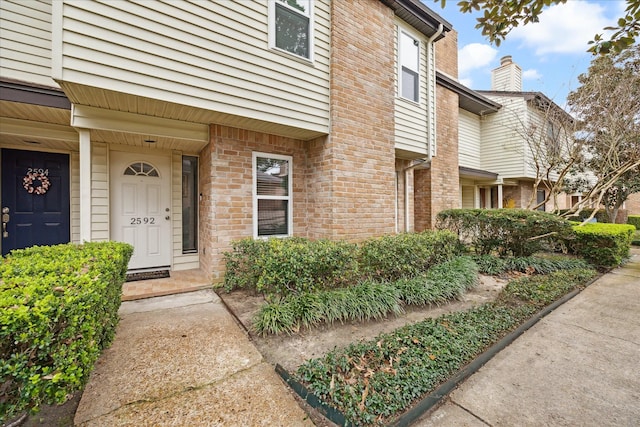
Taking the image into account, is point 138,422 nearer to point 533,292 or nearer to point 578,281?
point 533,292

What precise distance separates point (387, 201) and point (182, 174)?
4.30 meters

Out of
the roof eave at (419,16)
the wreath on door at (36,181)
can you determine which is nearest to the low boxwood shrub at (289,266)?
the wreath on door at (36,181)

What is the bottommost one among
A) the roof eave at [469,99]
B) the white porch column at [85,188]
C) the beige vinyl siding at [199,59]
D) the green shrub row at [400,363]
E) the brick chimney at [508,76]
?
the green shrub row at [400,363]

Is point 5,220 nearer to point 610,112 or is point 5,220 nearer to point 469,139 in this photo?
point 610,112

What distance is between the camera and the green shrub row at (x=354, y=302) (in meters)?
2.97

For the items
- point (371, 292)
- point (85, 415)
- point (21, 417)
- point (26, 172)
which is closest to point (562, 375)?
point (371, 292)

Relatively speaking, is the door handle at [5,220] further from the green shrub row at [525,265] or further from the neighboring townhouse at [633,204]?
the neighboring townhouse at [633,204]

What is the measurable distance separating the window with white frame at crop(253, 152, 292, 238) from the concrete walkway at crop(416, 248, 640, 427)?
3.77m

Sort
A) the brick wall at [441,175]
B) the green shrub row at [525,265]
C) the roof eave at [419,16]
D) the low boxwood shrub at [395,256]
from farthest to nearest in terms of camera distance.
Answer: the brick wall at [441,175]
the roof eave at [419,16]
the green shrub row at [525,265]
the low boxwood shrub at [395,256]

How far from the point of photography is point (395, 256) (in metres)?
4.36

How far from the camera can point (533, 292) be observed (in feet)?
13.4

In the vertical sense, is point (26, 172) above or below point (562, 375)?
above

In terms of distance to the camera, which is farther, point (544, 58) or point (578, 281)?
point (544, 58)

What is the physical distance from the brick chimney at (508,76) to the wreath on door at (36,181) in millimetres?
17471
